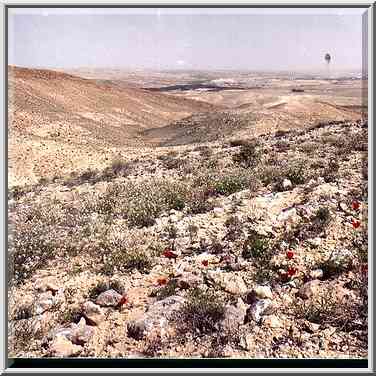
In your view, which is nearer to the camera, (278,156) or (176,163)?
(278,156)

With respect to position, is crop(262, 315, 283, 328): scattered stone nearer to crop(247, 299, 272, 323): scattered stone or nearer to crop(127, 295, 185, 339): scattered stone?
crop(247, 299, 272, 323): scattered stone

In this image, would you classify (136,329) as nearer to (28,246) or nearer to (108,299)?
(108,299)

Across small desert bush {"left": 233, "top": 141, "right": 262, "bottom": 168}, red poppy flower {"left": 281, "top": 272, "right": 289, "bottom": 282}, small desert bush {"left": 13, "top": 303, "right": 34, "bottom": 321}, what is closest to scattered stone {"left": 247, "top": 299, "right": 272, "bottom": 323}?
red poppy flower {"left": 281, "top": 272, "right": 289, "bottom": 282}

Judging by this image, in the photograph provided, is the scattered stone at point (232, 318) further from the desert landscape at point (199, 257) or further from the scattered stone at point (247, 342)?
the scattered stone at point (247, 342)

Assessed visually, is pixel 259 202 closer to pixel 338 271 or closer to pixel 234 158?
pixel 338 271

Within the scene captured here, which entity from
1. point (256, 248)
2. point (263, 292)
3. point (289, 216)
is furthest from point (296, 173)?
point (263, 292)

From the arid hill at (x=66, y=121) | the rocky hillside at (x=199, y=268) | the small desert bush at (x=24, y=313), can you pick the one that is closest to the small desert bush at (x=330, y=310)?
the rocky hillside at (x=199, y=268)

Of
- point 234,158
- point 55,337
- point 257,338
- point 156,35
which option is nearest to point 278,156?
point 234,158
